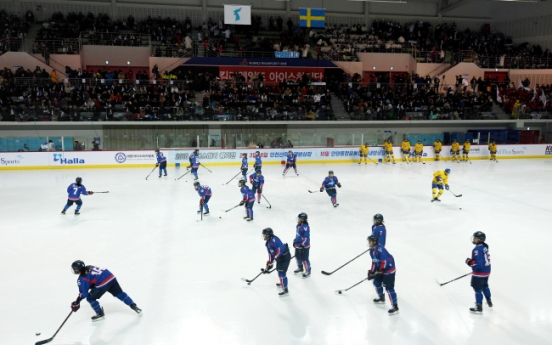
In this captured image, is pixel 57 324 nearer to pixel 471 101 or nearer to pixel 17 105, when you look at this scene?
pixel 17 105

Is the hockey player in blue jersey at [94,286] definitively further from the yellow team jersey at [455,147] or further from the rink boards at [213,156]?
the yellow team jersey at [455,147]

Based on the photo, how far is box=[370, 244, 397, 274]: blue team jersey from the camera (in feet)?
17.9

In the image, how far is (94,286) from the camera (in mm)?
5348

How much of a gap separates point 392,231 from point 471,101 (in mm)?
17736

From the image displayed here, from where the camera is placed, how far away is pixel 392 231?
373 inches

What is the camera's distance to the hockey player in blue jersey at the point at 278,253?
5961 mm

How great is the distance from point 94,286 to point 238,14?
1653 centimetres

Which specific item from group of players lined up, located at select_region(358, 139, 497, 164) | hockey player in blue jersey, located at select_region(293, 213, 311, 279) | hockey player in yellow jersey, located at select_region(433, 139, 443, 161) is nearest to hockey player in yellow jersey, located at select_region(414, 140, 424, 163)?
group of players lined up, located at select_region(358, 139, 497, 164)

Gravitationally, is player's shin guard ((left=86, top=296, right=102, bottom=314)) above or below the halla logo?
below

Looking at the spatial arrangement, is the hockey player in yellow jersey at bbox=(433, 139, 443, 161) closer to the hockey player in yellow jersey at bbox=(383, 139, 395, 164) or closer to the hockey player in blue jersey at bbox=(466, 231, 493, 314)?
→ the hockey player in yellow jersey at bbox=(383, 139, 395, 164)

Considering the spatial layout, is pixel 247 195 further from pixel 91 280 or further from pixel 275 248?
pixel 91 280

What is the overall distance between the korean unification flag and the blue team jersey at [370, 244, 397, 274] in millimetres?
16067

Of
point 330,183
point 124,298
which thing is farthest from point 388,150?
point 124,298

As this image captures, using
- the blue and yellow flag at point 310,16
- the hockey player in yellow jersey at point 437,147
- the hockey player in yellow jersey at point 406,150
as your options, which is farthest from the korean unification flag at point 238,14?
the hockey player in yellow jersey at point 437,147
